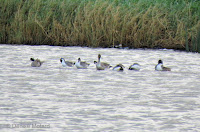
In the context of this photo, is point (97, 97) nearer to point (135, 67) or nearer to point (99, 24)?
point (135, 67)

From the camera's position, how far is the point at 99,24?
1905 centimetres

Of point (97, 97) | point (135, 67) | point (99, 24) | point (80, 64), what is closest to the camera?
point (97, 97)

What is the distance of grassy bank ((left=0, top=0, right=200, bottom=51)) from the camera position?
732 inches

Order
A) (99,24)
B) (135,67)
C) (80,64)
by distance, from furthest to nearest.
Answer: (99,24), (80,64), (135,67)

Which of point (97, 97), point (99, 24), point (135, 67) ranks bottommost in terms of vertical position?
point (97, 97)

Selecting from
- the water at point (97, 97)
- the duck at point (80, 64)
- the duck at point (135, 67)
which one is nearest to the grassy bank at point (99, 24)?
the water at point (97, 97)

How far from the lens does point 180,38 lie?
718 inches

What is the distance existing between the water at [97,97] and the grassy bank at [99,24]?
12.0ft

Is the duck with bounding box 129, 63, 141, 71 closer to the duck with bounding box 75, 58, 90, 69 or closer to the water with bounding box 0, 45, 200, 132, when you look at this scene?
the water with bounding box 0, 45, 200, 132

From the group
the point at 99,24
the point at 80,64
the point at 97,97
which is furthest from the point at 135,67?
the point at 99,24

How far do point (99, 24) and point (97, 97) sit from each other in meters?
10.5

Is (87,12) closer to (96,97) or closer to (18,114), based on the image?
(96,97)

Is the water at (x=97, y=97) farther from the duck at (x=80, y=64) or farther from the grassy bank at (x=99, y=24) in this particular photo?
the grassy bank at (x=99, y=24)

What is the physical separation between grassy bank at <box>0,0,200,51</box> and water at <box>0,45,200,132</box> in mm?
3665
